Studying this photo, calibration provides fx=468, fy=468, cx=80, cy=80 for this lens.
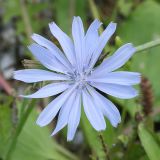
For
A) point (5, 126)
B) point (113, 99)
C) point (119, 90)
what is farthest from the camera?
point (113, 99)

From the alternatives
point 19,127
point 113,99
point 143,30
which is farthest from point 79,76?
point 143,30

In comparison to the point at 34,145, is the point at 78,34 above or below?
above

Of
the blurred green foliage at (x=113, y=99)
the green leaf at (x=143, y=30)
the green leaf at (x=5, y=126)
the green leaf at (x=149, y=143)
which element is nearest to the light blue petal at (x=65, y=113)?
the blurred green foliage at (x=113, y=99)

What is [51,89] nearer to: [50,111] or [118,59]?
[50,111]

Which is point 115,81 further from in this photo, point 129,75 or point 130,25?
point 130,25

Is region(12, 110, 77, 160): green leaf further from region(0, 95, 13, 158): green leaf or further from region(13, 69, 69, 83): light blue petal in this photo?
region(13, 69, 69, 83): light blue petal
